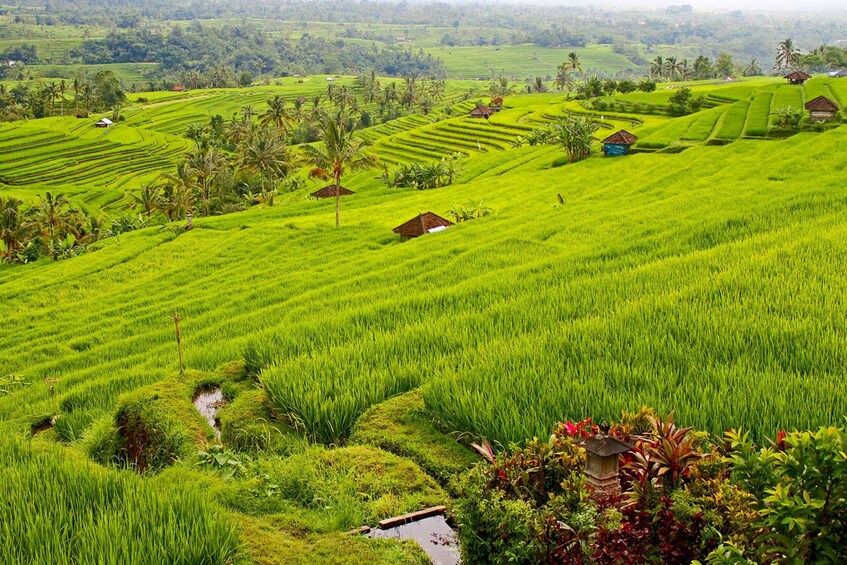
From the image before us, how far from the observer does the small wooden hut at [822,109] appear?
30945 mm

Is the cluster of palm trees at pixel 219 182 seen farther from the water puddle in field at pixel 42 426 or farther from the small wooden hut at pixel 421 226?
the water puddle in field at pixel 42 426

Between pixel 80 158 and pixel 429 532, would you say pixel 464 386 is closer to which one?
pixel 429 532

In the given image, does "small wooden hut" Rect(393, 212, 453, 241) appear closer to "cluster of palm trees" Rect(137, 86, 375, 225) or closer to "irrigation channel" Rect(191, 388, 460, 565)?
"cluster of palm trees" Rect(137, 86, 375, 225)

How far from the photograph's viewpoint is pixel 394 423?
238 inches

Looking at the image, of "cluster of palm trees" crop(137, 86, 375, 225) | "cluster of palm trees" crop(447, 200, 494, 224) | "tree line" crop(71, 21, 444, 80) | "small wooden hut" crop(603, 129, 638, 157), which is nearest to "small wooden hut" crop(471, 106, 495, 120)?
"cluster of palm trees" crop(137, 86, 375, 225)

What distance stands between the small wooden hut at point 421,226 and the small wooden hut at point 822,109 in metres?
20.0

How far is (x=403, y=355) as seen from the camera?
7.65m

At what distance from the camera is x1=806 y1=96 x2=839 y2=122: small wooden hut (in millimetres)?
30945

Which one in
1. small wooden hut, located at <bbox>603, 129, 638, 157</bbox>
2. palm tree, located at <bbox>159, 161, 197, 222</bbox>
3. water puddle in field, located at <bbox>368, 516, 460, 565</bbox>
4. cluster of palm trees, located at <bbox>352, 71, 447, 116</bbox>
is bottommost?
palm tree, located at <bbox>159, 161, 197, 222</bbox>

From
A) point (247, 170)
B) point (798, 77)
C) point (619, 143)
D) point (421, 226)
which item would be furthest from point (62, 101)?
point (798, 77)

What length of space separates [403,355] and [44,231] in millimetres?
34333

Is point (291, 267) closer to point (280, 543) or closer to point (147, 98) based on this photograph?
point (280, 543)

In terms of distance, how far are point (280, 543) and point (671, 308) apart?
587cm

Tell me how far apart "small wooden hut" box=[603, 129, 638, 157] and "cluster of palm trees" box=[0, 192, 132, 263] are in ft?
84.3
